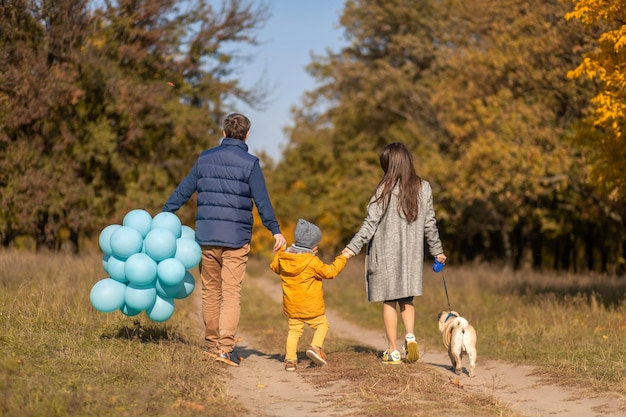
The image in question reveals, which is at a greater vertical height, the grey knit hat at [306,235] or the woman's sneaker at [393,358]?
the grey knit hat at [306,235]

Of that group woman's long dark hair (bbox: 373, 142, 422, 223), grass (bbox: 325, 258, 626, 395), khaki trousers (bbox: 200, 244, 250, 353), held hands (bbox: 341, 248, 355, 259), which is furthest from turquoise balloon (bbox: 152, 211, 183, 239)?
grass (bbox: 325, 258, 626, 395)

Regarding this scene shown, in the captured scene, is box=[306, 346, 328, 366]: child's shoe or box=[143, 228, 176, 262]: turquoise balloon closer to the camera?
box=[143, 228, 176, 262]: turquoise balloon

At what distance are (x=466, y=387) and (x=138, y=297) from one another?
3.09 metres

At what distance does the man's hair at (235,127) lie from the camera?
25.6 feet

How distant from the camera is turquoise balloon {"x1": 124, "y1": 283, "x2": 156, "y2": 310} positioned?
7.17 m

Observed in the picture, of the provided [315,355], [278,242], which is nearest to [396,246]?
[278,242]

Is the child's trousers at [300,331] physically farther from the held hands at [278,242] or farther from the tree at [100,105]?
the tree at [100,105]

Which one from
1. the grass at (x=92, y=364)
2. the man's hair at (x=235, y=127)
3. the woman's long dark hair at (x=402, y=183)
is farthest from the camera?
the man's hair at (x=235, y=127)

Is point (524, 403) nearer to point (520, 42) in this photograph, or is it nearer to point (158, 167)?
point (520, 42)

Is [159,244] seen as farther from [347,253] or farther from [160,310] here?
[347,253]

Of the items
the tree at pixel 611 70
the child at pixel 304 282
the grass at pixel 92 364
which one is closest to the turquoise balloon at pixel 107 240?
the grass at pixel 92 364

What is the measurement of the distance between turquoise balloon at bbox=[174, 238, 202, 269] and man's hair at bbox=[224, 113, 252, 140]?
1.19m

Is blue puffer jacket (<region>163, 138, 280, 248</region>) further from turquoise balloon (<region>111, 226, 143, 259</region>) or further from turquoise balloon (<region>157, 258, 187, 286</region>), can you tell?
turquoise balloon (<region>111, 226, 143, 259</region>)

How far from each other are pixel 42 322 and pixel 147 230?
1664mm
